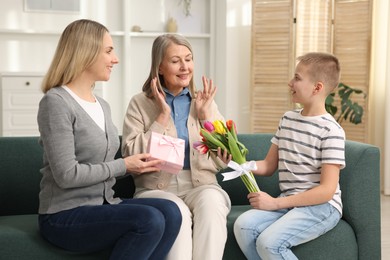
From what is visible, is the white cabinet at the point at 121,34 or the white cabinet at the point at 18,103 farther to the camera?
the white cabinet at the point at 121,34

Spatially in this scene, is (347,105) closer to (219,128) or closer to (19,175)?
(219,128)

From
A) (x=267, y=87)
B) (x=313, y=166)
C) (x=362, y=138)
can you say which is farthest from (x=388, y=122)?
(x=313, y=166)

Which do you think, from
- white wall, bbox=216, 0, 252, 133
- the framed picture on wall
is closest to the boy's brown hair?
white wall, bbox=216, 0, 252, 133

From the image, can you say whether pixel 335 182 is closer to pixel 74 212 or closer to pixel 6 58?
pixel 74 212

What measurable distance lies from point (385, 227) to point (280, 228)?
2.25m

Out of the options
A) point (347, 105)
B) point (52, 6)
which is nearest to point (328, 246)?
point (347, 105)

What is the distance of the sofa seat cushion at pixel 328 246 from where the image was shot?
258cm

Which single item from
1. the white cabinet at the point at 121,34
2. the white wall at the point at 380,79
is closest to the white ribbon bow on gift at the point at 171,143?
the white wall at the point at 380,79

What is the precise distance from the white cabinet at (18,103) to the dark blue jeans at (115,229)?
328 cm

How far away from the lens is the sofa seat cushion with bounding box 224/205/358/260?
101 inches

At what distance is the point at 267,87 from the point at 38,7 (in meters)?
2.41

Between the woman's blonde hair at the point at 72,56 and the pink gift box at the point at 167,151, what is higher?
the woman's blonde hair at the point at 72,56

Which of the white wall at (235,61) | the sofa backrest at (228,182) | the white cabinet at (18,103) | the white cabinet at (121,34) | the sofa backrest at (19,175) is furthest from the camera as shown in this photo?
the white wall at (235,61)

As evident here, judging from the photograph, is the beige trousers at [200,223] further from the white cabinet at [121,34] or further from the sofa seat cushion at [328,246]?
the white cabinet at [121,34]
